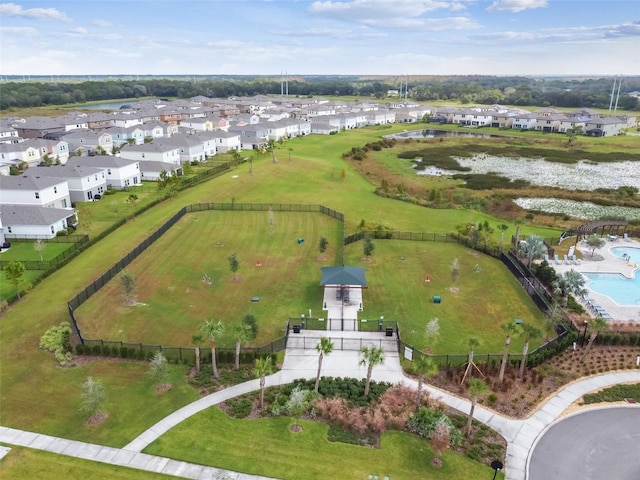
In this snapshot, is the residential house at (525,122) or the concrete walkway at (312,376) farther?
the residential house at (525,122)

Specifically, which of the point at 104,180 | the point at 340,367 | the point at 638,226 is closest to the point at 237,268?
the point at 340,367

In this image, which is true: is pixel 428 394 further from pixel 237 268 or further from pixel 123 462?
pixel 237 268

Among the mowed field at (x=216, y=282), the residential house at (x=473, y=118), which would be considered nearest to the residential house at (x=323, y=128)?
the residential house at (x=473, y=118)

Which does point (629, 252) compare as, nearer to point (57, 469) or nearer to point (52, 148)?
point (57, 469)

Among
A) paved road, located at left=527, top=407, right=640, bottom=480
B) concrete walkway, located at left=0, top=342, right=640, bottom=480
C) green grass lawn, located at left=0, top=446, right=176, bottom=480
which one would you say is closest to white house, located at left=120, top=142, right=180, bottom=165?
concrete walkway, located at left=0, top=342, right=640, bottom=480

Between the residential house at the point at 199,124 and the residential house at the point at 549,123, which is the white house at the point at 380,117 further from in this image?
the residential house at the point at 199,124
